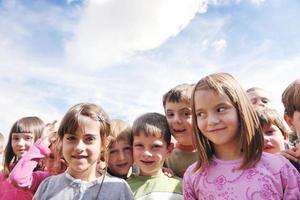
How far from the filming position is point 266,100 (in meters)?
4.83

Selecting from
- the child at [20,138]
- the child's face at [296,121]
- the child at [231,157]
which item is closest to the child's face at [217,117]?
the child at [231,157]

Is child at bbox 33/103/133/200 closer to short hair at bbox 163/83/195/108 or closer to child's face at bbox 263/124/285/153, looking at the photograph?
short hair at bbox 163/83/195/108

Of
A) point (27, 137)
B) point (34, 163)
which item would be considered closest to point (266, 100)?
point (34, 163)

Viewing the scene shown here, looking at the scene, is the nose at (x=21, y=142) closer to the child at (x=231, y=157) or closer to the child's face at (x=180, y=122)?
the child's face at (x=180, y=122)

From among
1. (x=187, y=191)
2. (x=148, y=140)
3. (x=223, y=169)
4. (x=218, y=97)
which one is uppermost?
(x=218, y=97)

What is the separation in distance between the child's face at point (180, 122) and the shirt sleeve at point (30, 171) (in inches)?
62.0

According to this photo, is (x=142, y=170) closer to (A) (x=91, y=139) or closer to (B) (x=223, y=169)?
(A) (x=91, y=139)

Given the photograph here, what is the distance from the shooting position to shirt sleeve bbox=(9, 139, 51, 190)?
12.4ft

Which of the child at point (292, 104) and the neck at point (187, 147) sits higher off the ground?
the child at point (292, 104)

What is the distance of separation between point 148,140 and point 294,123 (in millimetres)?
1462

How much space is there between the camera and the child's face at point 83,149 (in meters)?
3.10

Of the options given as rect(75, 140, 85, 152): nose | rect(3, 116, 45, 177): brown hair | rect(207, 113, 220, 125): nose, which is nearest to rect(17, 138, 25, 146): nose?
rect(3, 116, 45, 177): brown hair

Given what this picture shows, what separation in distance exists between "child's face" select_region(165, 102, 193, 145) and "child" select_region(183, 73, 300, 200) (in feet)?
2.86

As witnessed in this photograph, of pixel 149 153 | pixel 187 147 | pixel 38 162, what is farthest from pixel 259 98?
pixel 38 162
